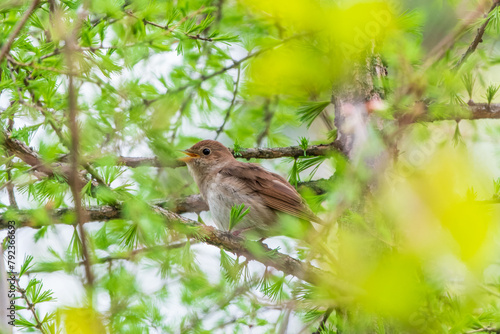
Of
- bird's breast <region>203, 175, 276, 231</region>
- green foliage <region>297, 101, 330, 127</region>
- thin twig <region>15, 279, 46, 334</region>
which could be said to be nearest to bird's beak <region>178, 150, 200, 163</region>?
bird's breast <region>203, 175, 276, 231</region>

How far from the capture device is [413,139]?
4.02m

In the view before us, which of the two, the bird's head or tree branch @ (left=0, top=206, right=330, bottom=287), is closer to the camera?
tree branch @ (left=0, top=206, right=330, bottom=287)

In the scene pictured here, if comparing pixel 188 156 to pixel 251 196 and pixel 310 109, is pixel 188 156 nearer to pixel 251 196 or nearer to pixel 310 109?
pixel 251 196

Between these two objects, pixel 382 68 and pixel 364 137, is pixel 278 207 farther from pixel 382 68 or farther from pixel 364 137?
pixel 364 137

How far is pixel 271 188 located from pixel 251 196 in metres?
0.22

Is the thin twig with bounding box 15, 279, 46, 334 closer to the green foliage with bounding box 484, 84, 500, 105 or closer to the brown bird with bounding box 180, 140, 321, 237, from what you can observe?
the brown bird with bounding box 180, 140, 321, 237

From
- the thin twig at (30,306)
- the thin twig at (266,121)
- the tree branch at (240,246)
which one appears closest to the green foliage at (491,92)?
the tree branch at (240,246)

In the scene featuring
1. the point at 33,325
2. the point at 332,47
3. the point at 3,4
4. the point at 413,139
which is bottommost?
the point at 33,325

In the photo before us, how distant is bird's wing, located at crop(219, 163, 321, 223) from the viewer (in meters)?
4.63

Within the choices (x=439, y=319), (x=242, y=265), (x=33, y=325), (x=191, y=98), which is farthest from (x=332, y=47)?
(x=191, y=98)

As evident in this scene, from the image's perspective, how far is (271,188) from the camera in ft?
16.0

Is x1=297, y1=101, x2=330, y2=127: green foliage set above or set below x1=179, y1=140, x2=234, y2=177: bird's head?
below

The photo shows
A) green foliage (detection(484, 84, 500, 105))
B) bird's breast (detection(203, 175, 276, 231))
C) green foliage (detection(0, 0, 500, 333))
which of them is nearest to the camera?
green foliage (detection(0, 0, 500, 333))

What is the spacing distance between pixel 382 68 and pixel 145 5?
2.31 meters
